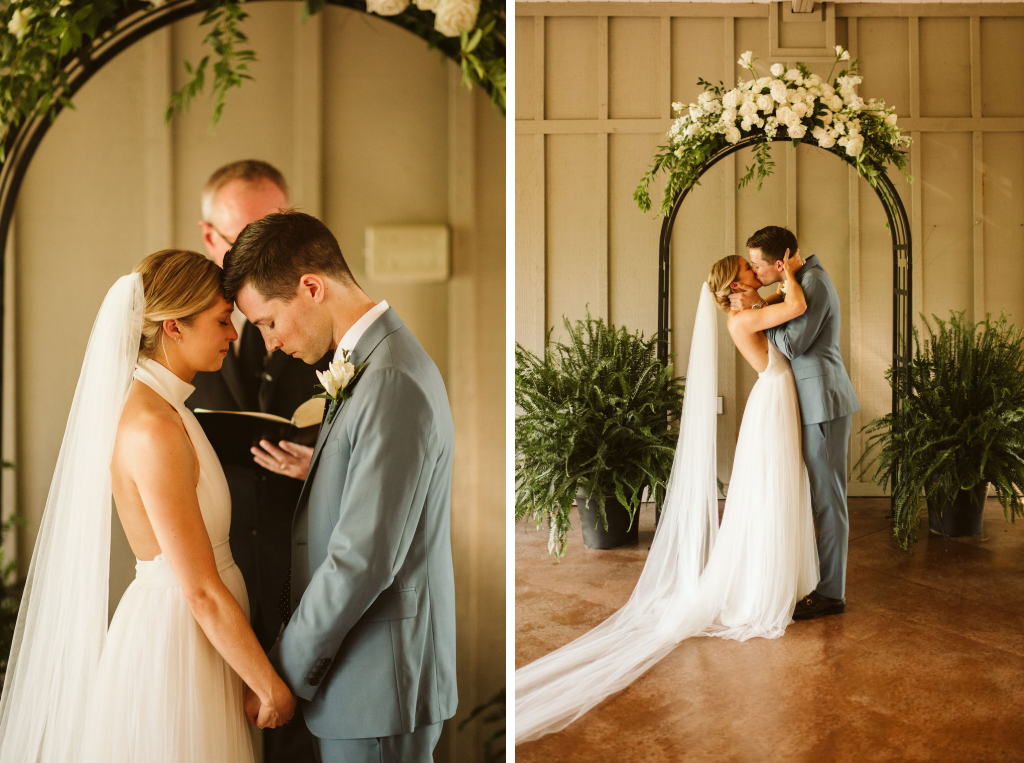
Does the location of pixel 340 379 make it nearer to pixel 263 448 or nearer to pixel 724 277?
pixel 263 448

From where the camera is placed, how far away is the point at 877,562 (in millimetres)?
2273

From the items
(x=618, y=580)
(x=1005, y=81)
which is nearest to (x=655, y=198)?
(x=1005, y=81)

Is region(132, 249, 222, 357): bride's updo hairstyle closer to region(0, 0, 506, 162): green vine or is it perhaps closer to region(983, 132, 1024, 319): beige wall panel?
region(0, 0, 506, 162): green vine

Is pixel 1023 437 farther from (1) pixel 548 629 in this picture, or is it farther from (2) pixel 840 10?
(1) pixel 548 629

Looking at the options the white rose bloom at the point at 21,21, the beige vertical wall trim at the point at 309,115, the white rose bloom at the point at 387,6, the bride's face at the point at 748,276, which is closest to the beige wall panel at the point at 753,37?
the bride's face at the point at 748,276

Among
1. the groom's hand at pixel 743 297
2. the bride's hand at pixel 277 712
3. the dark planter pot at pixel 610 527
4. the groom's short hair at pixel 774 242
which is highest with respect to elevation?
the groom's short hair at pixel 774 242

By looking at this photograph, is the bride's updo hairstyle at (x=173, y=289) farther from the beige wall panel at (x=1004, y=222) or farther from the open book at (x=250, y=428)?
the beige wall panel at (x=1004, y=222)

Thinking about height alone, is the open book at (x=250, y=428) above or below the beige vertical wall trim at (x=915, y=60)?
below

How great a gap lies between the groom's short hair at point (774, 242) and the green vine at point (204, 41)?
1.21m

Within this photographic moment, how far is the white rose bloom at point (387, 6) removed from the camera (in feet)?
4.40

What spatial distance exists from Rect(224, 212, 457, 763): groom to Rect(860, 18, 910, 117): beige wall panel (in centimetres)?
194

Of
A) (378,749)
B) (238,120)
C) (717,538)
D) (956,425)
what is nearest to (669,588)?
(717,538)

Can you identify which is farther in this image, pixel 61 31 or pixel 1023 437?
pixel 1023 437

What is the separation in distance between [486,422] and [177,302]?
28.2 inches
